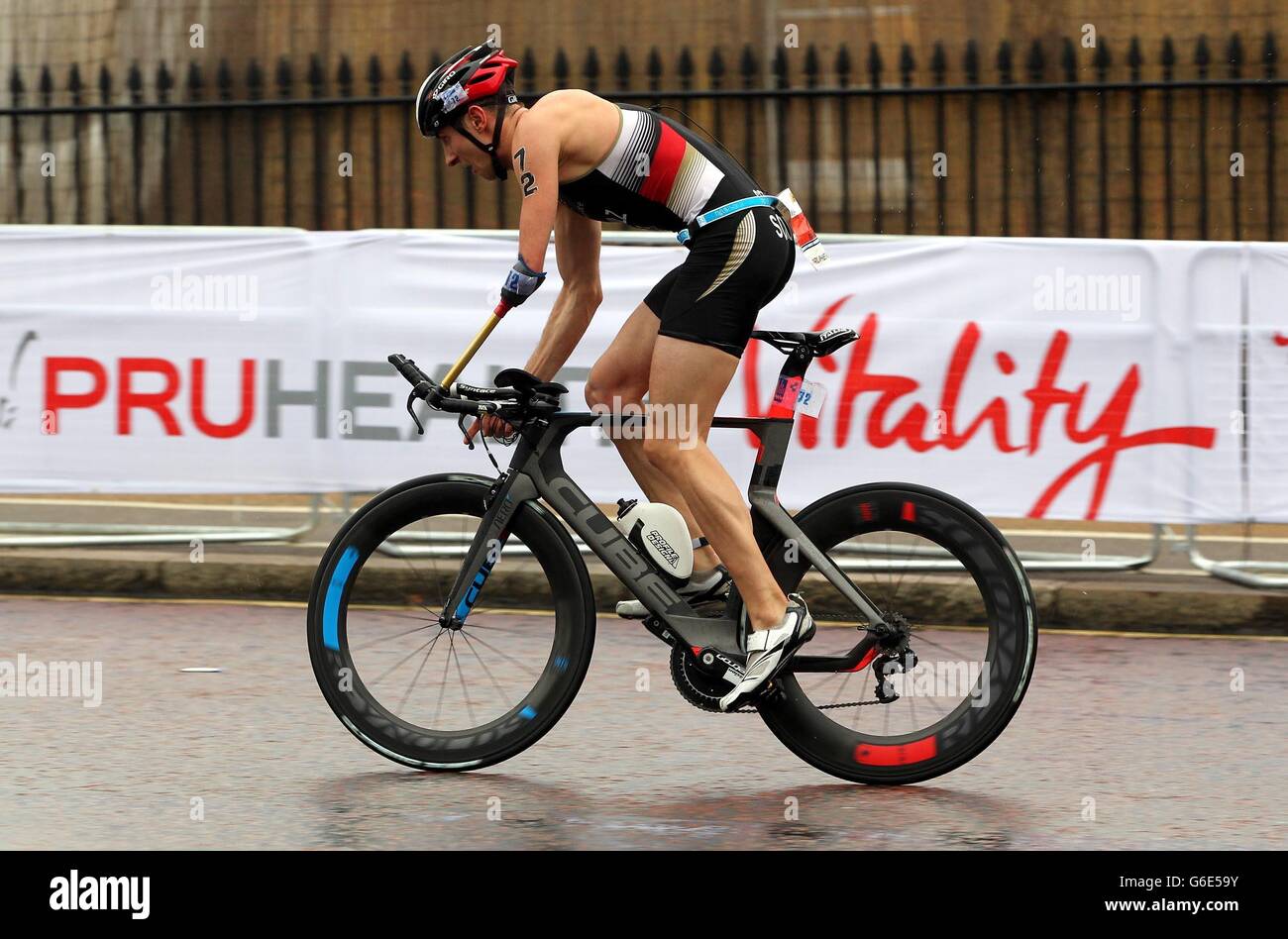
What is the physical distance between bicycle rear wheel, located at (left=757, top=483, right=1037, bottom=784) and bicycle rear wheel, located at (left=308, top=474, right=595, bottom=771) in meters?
0.58

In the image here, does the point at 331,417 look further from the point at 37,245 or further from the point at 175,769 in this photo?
the point at 175,769

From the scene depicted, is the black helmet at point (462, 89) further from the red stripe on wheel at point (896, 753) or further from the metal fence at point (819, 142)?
the metal fence at point (819, 142)

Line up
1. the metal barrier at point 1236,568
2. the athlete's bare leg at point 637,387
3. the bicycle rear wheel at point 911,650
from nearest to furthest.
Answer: the bicycle rear wheel at point 911,650
the athlete's bare leg at point 637,387
the metal barrier at point 1236,568

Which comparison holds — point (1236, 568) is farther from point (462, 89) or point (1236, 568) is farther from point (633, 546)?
point (462, 89)

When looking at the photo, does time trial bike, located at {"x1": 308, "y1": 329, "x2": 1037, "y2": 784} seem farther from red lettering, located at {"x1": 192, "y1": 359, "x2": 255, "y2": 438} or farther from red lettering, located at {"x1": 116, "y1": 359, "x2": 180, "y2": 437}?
red lettering, located at {"x1": 116, "y1": 359, "x2": 180, "y2": 437}

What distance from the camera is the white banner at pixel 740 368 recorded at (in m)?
8.18

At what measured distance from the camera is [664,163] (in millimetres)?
4961

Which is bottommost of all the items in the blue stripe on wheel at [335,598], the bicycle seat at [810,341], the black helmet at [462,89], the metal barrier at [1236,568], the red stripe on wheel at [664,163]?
the metal barrier at [1236,568]

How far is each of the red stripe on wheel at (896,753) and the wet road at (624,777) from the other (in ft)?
0.27

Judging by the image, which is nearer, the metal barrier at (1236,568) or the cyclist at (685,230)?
the cyclist at (685,230)

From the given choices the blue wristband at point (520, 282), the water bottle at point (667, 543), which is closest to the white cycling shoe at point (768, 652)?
the water bottle at point (667, 543)

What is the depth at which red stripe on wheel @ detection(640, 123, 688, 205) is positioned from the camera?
16.3 ft

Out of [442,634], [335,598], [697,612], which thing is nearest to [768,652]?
[697,612]

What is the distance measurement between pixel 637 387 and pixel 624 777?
1.08 meters
